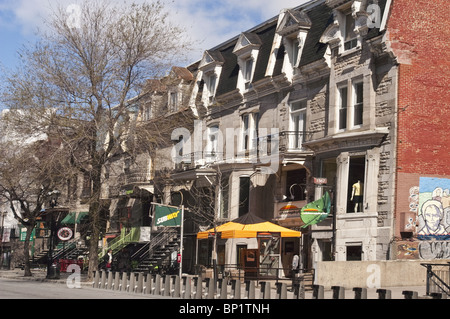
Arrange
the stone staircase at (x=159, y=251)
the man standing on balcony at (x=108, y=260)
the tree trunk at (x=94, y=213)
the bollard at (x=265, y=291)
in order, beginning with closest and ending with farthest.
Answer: the bollard at (x=265, y=291) < the tree trunk at (x=94, y=213) < the stone staircase at (x=159, y=251) < the man standing on balcony at (x=108, y=260)

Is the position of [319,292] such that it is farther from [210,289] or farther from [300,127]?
[300,127]

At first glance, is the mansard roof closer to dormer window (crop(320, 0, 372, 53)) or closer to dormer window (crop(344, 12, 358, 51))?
dormer window (crop(320, 0, 372, 53))

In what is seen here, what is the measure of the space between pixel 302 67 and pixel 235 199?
7.87m

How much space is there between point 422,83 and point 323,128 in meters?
5.00

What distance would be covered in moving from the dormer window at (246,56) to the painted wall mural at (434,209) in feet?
39.6

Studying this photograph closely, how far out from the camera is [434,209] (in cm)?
2988

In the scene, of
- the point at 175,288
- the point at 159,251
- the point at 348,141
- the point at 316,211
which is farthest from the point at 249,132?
the point at 175,288

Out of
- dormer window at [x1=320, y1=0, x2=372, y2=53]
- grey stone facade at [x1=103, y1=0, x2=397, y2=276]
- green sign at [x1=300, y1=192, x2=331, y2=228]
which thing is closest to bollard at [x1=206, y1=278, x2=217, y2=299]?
grey stone facade at [x1=103, y1=0, x2=397, y2=276]

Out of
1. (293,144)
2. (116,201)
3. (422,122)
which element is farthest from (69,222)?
(422,122)

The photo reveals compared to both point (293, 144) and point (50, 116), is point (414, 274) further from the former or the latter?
point (50, 116)

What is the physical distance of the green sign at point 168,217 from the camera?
35.8m

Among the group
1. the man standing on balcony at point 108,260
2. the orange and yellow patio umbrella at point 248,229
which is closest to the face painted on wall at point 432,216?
the orange and yellow patio umbrella at point 248,229

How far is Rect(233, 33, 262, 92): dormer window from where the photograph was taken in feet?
126

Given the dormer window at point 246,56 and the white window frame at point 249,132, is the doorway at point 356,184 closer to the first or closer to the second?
the white window frame at point 249,132
